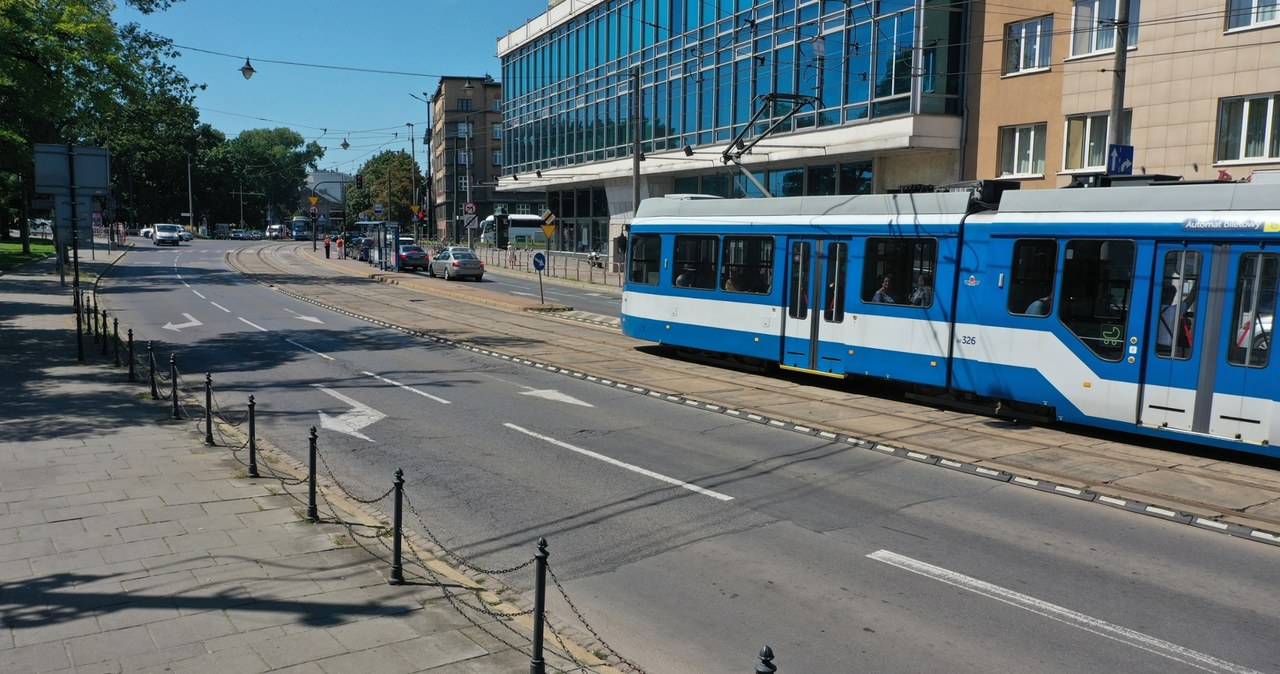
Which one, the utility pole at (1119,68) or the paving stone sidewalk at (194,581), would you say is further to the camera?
the utility pole at (1119,68)

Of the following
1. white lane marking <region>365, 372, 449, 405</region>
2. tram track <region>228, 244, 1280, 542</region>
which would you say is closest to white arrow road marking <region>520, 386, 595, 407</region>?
tram track <region>228, 244, 1280, 542</region>

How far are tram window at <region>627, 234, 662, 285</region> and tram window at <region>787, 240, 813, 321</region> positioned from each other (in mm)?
4153

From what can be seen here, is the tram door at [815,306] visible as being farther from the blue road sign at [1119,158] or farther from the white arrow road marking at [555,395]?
the blue road sign at [1119,158]

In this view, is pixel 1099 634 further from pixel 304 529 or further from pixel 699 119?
pixel 699 119

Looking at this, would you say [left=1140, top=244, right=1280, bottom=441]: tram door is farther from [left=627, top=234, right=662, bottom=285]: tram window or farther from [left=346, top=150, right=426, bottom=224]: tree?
[left=346, top=150, right=426, bottom=224]: tree

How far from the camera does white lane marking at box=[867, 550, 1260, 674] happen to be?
5.78m

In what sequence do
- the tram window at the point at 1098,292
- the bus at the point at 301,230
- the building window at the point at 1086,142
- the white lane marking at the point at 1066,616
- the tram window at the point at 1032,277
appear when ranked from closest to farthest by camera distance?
the white lane marking at the point at 1066,616 → the tram window at the point at 1098,292 → the tram window at the point at 1032,277 → the building window at the point at 1086,142 → the bus at the point at 301,230

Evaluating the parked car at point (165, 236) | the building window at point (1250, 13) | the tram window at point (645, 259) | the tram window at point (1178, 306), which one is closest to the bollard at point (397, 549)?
the tram window at point (1178, 306)

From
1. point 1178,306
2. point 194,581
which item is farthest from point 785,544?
point 1178,306

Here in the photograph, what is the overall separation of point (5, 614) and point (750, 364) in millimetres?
14365

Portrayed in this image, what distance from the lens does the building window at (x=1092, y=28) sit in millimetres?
25422

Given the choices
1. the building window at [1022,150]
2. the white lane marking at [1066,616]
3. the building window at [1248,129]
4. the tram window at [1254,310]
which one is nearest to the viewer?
the white lane marking at [1066,616]

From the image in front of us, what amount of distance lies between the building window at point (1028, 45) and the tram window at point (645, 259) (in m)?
15.0

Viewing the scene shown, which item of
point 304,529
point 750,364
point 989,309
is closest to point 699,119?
point 750,364
